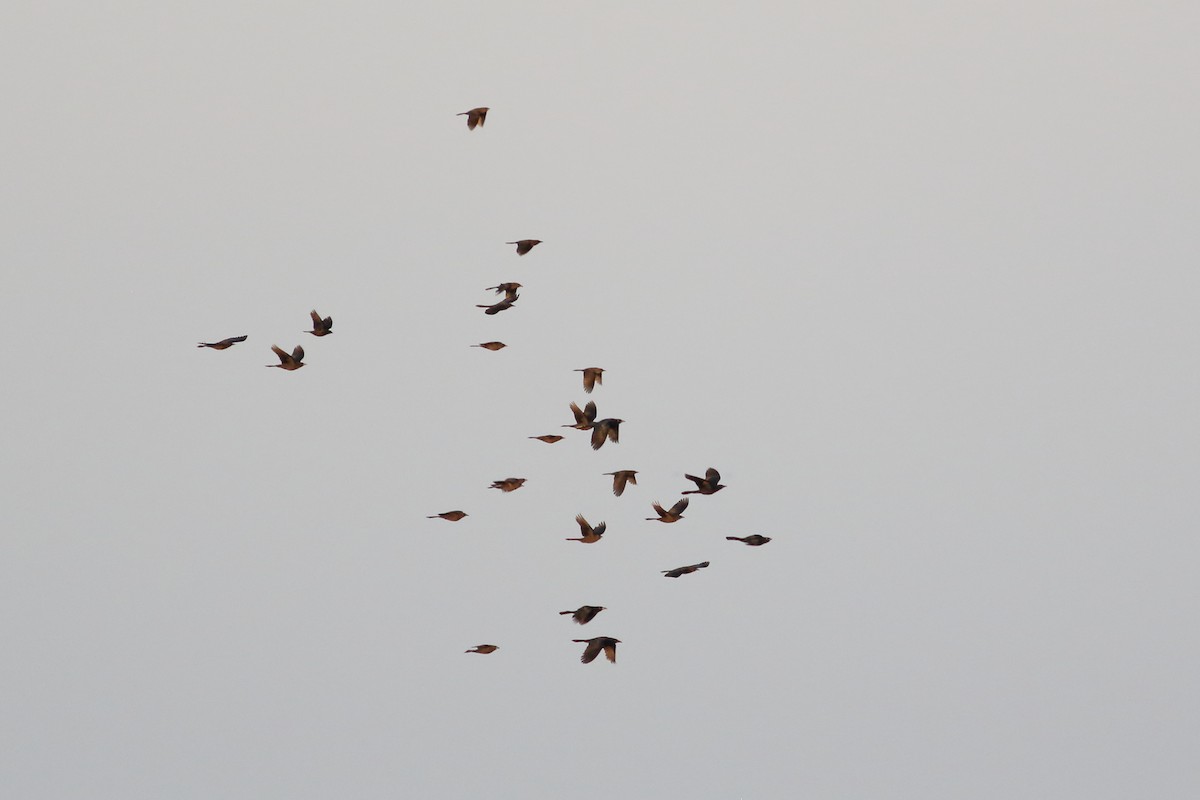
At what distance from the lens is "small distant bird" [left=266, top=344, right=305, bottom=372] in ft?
137

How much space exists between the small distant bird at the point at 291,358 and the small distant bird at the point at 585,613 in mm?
10178

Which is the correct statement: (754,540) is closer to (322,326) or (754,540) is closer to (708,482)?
(708,482)

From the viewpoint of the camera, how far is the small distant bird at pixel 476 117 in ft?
144

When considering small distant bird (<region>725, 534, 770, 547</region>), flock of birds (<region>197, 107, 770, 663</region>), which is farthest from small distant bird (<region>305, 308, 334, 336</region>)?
small distant bird (<region>725, 534, 770, 547</region>)

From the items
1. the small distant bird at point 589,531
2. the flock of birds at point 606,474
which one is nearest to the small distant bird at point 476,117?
the flock of birds at point 606,474

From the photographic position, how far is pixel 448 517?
41.2 meters

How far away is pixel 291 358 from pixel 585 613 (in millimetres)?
10537

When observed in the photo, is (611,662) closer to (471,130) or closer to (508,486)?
(508,486)

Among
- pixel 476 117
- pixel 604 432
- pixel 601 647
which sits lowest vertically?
pixel 601 647

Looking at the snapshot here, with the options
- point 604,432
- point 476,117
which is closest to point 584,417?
point 604,432

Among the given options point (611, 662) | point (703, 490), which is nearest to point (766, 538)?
point (703, 490)

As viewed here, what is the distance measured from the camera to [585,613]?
39.8 meters

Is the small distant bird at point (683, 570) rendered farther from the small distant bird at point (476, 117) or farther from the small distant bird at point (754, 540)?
the small distant bird at point (476, 117)

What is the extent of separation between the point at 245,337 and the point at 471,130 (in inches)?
348
